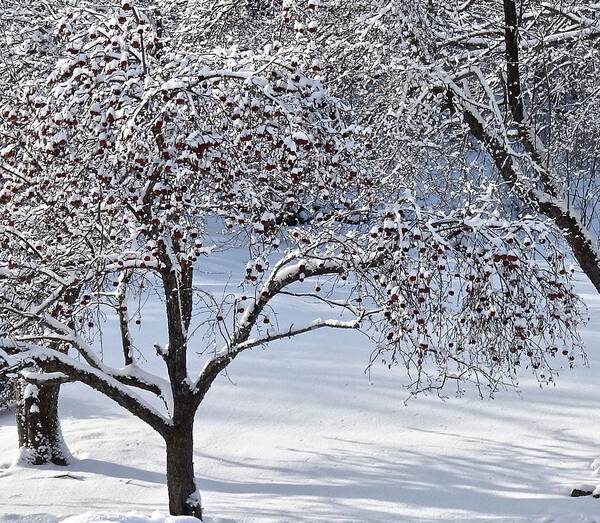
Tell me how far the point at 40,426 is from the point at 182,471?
156 inches

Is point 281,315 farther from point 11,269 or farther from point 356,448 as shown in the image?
point 11,269

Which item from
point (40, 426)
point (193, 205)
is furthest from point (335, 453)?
point (193, 205)

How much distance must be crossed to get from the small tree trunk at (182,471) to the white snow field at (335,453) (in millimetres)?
715

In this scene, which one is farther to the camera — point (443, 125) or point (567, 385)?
point (567, 385)

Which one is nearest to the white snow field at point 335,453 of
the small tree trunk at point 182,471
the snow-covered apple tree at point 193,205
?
the small tree trunk at point 182,471

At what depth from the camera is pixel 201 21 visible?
825 centimetres

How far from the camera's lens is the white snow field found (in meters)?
9.19

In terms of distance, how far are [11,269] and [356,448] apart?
600 centimetres

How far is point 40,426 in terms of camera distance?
428 inches

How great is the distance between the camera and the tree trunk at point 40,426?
1080cm

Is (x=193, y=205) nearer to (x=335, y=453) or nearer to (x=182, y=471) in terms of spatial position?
(x=182, y=471)

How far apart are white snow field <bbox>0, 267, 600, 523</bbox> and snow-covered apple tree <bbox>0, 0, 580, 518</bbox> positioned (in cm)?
199

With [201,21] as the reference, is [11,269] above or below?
below

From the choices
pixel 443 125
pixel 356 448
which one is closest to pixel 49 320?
pixel 443 125
